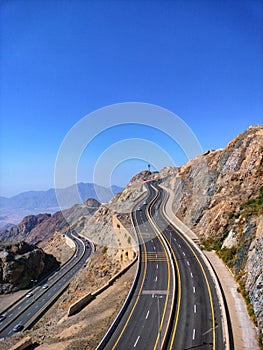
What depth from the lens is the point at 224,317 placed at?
1108 inches

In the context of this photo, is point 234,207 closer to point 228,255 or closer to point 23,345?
point 228,255

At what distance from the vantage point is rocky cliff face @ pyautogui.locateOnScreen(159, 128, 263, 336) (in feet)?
112

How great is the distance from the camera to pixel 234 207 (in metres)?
51.1

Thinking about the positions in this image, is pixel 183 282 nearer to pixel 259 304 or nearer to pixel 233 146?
pixel 259 304

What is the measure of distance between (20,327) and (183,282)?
33.6m

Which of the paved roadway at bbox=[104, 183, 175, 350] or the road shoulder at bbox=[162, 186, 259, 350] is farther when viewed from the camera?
the paved roadway at bbox=[104, 183, 175, 350]

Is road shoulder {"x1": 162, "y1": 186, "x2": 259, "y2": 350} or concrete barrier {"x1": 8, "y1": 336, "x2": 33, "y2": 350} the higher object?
road shoulder {"x1": 162, "y1": 186, "x2": 259, "y2": 350}

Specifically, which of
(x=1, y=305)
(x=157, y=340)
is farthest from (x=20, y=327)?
(x=157, y=340)

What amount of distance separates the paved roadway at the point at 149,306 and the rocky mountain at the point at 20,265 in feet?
146

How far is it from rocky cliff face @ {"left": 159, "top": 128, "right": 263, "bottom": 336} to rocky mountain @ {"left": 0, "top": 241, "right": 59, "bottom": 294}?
4514cm

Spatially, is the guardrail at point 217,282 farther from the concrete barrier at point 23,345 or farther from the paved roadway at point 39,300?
the paved roadway at point 39,300

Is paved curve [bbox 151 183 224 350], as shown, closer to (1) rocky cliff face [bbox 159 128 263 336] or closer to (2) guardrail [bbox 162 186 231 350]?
(2) guardrail [bbox 162 186 231 350]

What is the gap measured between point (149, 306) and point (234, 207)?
25785mm

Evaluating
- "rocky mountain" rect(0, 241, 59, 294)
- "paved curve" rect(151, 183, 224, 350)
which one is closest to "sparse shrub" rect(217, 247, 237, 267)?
"paved curve" rect(151, 183, 224, 350)
